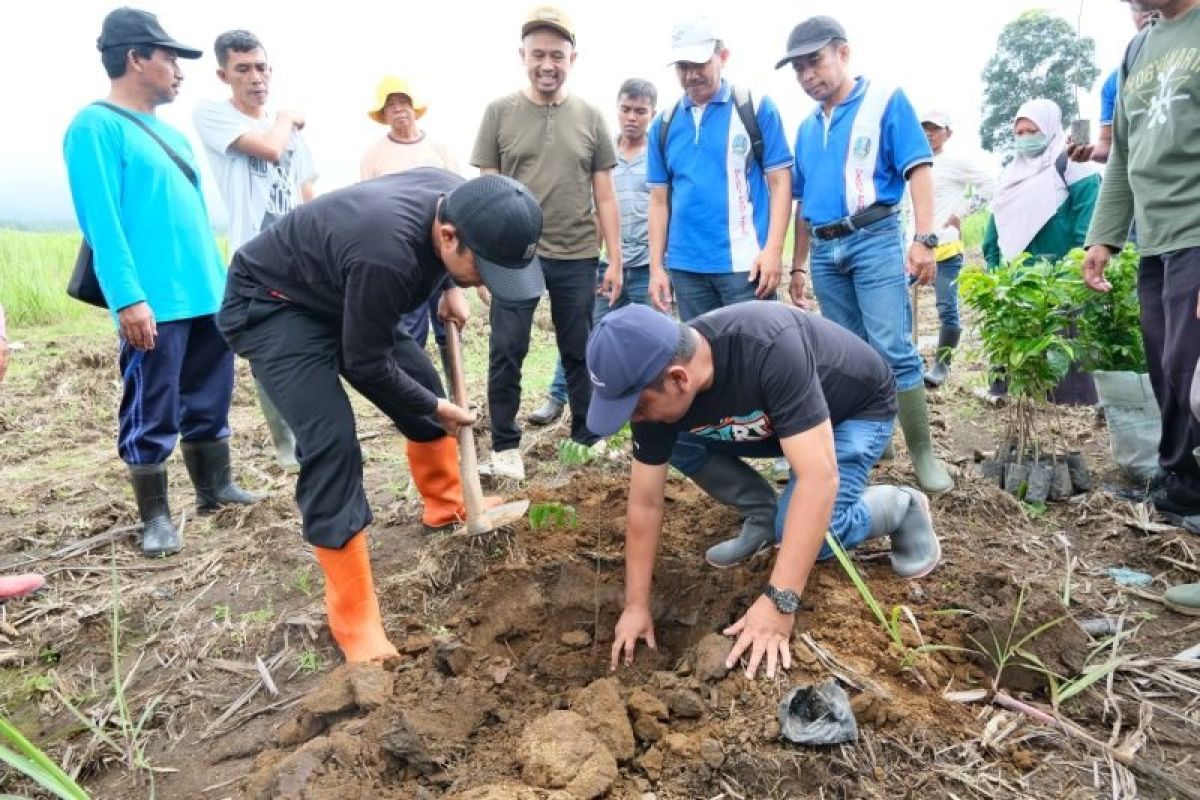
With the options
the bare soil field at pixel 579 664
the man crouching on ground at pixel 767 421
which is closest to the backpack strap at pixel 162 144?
the bare soil field at pixel 579 664

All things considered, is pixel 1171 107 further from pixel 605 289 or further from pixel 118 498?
pixel 118 498

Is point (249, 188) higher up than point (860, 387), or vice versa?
point (249, 188)

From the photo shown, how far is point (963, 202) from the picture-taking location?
649cm

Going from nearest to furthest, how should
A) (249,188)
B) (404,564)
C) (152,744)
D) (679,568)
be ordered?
1. (152,744)
2. (679,568)
3. (404,564)
4. (249,188)

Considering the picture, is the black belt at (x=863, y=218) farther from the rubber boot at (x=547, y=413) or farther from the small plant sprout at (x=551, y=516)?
the rubber boot at (x=547, y=413)

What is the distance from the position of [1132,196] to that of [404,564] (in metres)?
3.35

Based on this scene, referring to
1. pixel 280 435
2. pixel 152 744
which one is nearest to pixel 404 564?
pixel 152 744

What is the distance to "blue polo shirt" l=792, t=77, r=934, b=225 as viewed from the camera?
3430mm

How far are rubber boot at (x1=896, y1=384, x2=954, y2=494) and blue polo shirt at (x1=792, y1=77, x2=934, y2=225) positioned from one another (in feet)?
2.81

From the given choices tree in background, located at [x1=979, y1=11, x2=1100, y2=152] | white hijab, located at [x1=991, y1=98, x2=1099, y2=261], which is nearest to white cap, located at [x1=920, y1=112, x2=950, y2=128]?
white hijab, located at [x1=991, y1=98, x2=1099, y2=261]

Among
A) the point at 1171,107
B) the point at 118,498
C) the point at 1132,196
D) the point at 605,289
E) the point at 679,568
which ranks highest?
the point at 1171,107

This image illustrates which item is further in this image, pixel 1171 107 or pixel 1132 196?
pixel 1132 196

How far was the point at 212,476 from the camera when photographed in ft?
12.8

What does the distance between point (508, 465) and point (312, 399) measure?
1485mm
